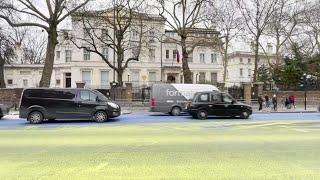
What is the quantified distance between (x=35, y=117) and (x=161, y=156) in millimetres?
14616

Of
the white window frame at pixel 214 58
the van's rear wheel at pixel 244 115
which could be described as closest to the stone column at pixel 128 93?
the van's rear wheel at pixel 244 115

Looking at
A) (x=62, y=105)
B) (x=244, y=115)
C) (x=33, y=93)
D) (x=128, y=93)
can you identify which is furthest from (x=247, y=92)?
(x=33, y=93)

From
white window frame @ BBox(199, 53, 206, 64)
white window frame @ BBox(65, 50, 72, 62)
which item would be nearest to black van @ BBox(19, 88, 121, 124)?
white window frame @ BBox(65, 50, 72, 62)

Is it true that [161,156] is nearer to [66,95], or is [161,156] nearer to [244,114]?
[66,95]

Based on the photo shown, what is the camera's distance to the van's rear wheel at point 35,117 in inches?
958

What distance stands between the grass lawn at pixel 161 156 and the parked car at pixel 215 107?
10.7m

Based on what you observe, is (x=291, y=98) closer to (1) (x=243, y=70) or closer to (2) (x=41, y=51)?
(2) (x=41, y=51)

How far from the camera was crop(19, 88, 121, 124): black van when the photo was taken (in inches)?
966

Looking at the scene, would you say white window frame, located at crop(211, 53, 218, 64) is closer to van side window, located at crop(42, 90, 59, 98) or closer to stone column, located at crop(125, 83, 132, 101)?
stone column, located at crop(125, 83, 132, 101)

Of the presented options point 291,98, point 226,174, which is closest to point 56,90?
point 226,174

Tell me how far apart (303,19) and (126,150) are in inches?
1871

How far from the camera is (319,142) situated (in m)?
14.4

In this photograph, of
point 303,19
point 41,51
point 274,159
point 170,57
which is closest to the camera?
point 274,159

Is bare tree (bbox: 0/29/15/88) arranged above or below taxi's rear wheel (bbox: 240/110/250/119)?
above
